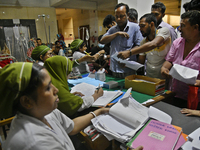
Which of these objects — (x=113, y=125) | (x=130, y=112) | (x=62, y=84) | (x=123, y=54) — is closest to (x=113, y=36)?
(x=123, y=54)

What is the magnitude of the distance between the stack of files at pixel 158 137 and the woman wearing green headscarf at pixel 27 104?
1.61 feet

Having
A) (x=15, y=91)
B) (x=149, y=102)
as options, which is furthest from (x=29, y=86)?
(x=149, y=102)

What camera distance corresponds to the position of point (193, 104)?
1326mm

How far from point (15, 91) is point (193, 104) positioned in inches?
58.7

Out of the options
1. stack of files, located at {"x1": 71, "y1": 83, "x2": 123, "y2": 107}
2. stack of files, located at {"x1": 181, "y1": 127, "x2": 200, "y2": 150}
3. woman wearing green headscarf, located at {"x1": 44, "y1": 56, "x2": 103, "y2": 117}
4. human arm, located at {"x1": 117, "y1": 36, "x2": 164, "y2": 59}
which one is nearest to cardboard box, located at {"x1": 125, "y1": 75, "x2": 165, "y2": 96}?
stack of files, located at {"x1": 71, "y1": 83, "x2": 123, "y2": 107}

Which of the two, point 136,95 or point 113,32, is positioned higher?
point 113,32

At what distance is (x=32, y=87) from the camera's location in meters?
0.66

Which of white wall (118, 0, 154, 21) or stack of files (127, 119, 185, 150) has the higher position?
white wall (118, 0, 154, 21)

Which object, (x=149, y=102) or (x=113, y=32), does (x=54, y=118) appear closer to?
(x=149, y=102)

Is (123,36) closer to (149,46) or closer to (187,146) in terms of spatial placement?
(149,46)

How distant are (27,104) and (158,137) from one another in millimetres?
812

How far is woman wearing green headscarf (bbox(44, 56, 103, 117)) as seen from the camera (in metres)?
1.27

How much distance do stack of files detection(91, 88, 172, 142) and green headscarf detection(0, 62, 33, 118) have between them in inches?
25.1

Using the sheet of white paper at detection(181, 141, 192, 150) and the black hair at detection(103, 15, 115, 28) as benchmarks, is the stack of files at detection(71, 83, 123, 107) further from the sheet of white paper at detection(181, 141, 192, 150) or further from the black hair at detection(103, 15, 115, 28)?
the black hair at detection(103, 15, 115, 28)
